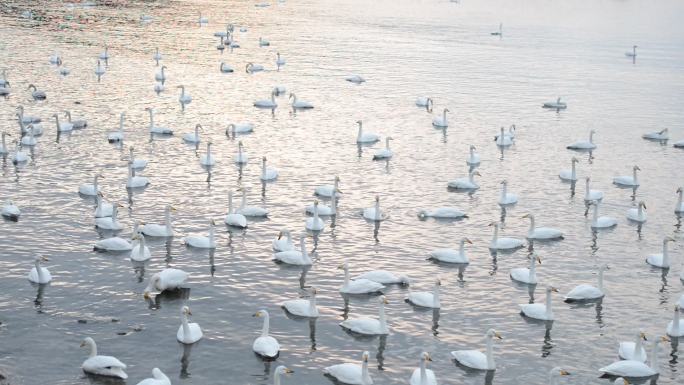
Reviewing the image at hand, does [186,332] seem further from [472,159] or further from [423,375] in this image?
[472,159]

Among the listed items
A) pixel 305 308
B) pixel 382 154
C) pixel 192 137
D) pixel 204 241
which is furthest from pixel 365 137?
pixel 305 308

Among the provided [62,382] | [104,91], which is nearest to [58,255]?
[62,382]

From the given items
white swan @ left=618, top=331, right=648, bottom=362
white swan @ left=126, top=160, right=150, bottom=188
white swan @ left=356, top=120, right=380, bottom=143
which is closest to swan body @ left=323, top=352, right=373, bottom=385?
white swan @ left=618, top=331, right=648, bottom=362

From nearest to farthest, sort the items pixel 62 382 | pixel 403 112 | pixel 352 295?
pixel 62 382 → pixel 352 295 → pixel 403 112

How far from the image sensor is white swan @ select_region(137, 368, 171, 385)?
24719mm

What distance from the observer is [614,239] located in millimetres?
39406

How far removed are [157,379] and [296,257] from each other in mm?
10560

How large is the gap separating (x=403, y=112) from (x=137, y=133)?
17.3m

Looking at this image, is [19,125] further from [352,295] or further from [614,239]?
[614,239]

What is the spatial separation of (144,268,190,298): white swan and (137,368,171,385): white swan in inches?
248

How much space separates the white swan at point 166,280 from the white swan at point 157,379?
6287 millimetres

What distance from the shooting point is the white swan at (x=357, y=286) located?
32.2 m

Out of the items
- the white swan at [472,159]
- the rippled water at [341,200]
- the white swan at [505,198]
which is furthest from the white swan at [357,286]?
the white swan at [472,159]

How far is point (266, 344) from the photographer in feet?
90.3
